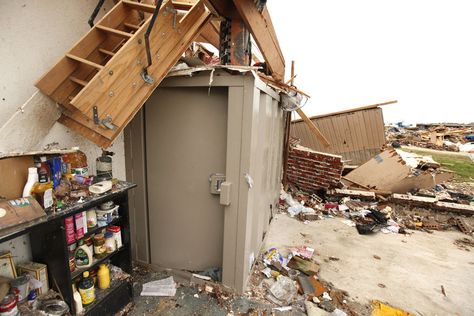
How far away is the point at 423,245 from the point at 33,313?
17.3ft

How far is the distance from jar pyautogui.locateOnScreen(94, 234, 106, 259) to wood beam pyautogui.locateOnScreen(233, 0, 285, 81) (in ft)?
7.85

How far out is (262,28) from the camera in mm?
2773

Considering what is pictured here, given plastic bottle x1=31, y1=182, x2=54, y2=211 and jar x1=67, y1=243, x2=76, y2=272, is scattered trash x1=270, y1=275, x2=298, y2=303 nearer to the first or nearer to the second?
jar x1=67, y1=243, x2=76, y2=272

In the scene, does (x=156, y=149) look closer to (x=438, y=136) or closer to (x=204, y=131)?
(x=204, y=131)

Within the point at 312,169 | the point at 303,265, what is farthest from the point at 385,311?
the point at 312,169

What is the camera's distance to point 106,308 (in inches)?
85.6

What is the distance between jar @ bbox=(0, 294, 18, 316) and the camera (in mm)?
1493

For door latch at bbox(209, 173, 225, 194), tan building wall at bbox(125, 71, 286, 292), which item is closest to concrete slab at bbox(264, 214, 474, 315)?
tan building wall at bbox(125, 71, 286, 292)

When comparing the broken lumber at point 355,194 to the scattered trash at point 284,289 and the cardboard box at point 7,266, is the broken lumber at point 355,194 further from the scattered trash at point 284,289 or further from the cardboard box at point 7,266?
the cardboard box at point 7,266

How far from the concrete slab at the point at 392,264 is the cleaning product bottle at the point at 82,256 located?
2580 millimetres

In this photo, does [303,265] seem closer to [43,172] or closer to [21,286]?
[21,286]

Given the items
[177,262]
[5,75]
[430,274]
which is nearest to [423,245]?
[430,274]

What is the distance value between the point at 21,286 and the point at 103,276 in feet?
2.05

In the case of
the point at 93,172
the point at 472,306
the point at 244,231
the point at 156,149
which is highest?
the point at 156,149
